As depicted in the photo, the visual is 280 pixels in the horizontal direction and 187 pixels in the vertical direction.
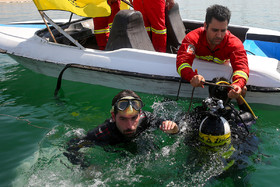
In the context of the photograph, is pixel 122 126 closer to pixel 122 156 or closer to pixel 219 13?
pixel 122 156

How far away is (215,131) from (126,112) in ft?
2.70

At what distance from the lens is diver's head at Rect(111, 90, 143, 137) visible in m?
2.50

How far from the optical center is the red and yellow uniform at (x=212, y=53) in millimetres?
3381

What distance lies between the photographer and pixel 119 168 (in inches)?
111

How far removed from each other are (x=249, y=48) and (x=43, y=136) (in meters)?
4.15

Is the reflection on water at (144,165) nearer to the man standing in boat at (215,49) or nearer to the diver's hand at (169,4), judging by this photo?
the man standing in boat at (215,49)

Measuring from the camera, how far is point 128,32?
14.4 feet

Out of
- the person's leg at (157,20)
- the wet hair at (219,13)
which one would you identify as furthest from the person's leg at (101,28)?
the wet hair at (219,13)

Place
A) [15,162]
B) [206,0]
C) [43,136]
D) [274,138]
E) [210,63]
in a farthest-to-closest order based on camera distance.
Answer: [206,0], [210,63], [43,136], [274,138], [15,162]

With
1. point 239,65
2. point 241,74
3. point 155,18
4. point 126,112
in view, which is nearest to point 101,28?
point 155,18

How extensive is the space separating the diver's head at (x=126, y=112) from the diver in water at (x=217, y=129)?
629 millimetres

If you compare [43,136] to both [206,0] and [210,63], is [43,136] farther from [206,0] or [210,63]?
[206,0]

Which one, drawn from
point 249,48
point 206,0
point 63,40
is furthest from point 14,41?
point 206,0

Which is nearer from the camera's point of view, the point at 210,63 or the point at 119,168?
the point at 119,168
